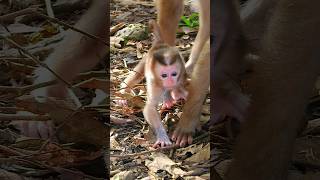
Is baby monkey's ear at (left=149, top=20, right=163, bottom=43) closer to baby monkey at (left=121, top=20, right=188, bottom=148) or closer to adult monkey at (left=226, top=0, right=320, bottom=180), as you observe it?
baby monkey at (left=121, top=20, right=188, bottom=148)

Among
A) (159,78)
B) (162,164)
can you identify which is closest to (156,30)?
(159,78)

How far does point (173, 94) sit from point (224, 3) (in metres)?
0.30

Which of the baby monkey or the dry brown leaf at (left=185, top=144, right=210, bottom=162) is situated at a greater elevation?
the baby monkey

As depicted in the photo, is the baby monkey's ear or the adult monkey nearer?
the adult monkey

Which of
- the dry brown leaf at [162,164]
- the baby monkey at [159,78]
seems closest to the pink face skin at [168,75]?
the baby monkey at [159,78]

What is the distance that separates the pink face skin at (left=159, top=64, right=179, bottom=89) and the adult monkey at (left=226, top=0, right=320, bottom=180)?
213mm

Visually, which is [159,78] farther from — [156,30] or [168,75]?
[156,30]

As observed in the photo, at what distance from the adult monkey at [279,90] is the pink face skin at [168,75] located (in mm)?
213

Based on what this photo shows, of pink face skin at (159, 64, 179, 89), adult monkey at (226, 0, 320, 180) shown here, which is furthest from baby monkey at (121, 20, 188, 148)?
adult monkey at (226, 0, 320, 180)

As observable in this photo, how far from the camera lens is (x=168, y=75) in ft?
5.32

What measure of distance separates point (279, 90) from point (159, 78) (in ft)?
1.09

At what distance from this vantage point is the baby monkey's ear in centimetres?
167

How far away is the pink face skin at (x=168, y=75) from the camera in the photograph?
5.31 feet

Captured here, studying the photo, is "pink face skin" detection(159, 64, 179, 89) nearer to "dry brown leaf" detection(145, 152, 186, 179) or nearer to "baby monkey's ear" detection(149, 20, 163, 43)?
"baby monkey's ear" detection(149, 20, 163, 43)
